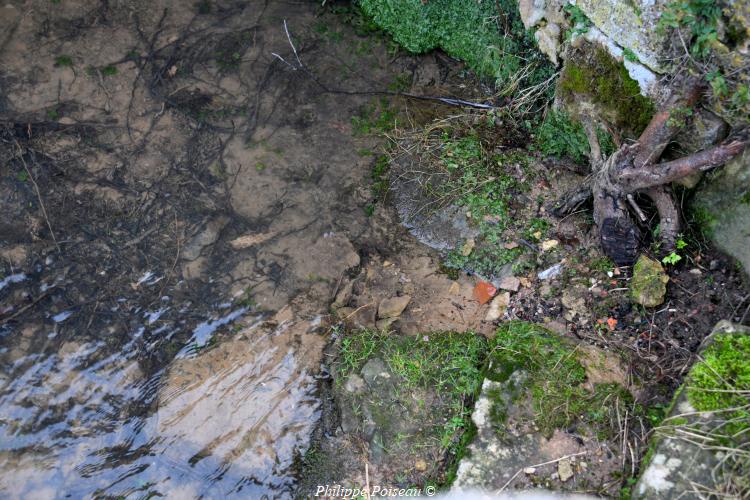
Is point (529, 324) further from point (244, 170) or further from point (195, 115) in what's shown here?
point (195, 115)

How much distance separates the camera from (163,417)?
3.54m

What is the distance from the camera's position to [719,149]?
10.0 ft

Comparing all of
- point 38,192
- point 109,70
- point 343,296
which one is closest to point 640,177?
point 343,296

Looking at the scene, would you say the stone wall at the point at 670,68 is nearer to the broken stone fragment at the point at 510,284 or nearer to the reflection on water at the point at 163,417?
the broken stone fragment at the point at 510,284

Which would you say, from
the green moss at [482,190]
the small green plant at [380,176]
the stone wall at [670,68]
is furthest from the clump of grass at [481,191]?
the stone wall at [670,68]

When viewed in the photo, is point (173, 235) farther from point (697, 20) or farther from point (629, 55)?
point (697, 20)

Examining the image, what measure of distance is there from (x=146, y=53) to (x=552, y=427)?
4.48 meters

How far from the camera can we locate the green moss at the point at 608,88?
11.4 feet

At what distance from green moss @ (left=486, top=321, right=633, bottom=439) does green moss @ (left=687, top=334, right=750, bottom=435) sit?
394 millimetres

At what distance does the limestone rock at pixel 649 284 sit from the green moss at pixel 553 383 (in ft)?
1.64

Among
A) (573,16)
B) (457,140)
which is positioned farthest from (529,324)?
(573,16)

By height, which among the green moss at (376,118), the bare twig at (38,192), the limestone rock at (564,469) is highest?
the green moss at (376,118)

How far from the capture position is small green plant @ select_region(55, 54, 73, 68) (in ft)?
16.5

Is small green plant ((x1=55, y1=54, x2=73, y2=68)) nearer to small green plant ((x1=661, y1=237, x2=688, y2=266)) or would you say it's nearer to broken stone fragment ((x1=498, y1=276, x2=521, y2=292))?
broken stone fragment ((x1=498, y1=276, x2=521, y2=292))
